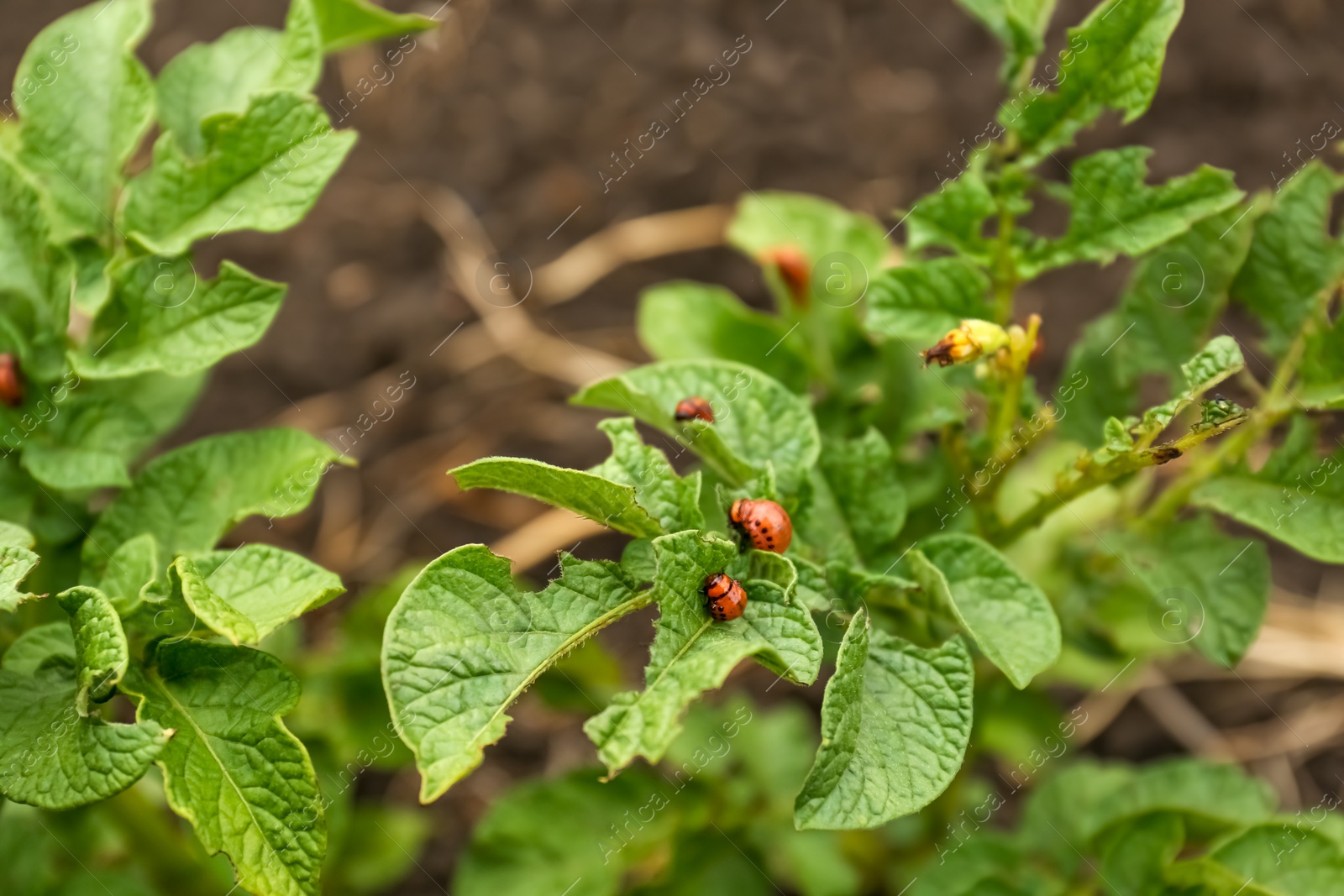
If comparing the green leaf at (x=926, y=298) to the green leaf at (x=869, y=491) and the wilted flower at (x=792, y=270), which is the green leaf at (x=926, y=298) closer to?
the green leaf at (x=869, y=491)

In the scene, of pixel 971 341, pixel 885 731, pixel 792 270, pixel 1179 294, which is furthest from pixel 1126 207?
pixel 885 731

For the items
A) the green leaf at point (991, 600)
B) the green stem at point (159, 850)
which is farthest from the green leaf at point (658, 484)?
the green stem at point (159, 850)

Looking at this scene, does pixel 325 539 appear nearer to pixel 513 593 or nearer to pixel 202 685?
pixel 202 685

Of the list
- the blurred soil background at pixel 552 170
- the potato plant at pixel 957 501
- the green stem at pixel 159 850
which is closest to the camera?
the potato plant at pixel 957 501

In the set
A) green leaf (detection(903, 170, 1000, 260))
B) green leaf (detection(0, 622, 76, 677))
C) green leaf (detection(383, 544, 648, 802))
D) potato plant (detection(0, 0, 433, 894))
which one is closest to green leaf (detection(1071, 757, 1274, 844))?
green leaf (detection(903, 170, 1000, 260))

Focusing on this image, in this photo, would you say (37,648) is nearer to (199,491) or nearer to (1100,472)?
(199,491)

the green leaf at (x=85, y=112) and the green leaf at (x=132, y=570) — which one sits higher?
the green leaf at (x=85, y=112)
